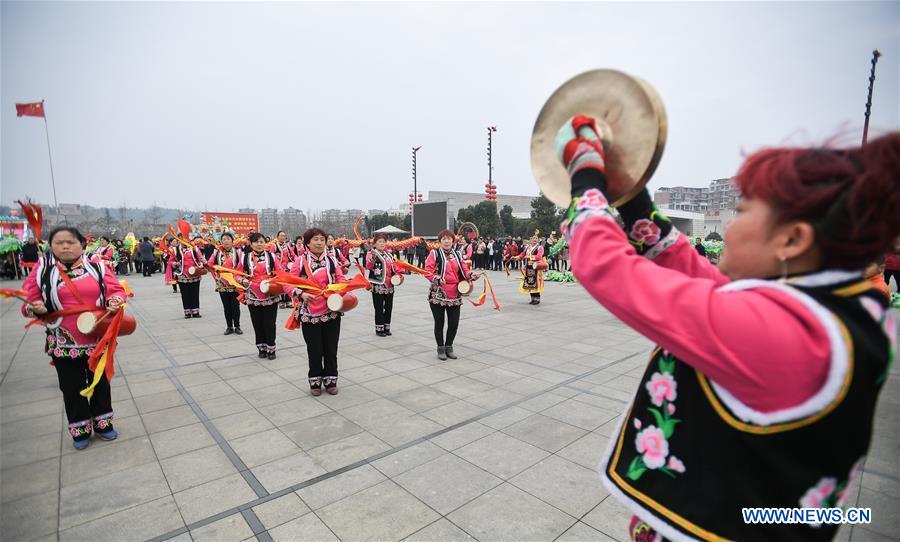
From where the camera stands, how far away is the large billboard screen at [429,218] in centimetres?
2789

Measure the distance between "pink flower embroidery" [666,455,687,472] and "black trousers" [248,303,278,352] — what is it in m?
6.38

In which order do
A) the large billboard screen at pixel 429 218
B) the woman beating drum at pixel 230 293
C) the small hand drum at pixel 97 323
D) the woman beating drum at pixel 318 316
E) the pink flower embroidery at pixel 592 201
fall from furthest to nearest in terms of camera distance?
the large billboard screen at pixel 429 218 → the woman beating drum at pixel 230 293 → the woman beating drum at pixel 318 316 → the small hand drum at pixel 97 323 → the pink flower embroidery at pixel 592 201

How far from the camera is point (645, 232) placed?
1519mm

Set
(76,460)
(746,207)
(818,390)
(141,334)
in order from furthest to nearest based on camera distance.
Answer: (141,334) → (76,460) → (746,207) → (818,390)

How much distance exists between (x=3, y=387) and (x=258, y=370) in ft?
10.0

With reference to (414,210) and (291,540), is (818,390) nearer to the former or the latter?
(291,540)

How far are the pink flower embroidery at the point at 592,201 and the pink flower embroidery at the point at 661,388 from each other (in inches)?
21.9

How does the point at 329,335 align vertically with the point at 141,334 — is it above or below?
above

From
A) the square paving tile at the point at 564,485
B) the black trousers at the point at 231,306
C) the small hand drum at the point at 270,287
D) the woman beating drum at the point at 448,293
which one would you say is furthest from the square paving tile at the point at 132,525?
the black trousers at the point at 231,306

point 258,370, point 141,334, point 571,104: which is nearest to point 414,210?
point 141,334

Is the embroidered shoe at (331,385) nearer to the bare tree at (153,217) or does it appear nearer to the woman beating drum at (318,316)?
the woman beating drum at (318,316)

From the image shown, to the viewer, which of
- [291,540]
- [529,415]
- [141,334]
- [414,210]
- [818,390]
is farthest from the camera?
[414,210]

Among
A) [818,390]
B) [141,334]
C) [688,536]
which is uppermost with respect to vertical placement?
[818,390]

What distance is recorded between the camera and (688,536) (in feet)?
3.86
